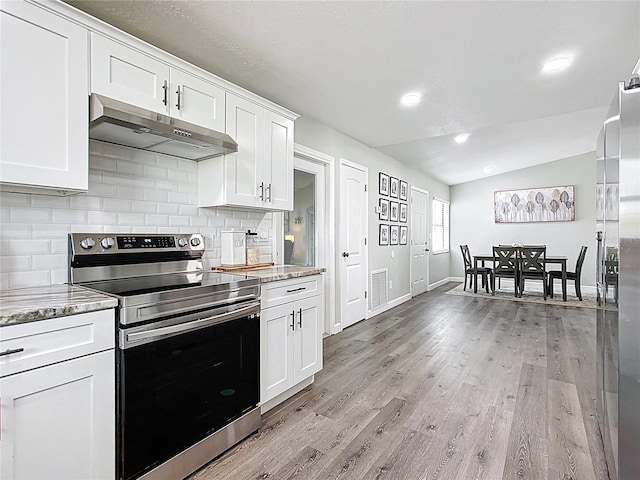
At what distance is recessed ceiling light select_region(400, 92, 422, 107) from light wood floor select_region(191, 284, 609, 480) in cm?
250

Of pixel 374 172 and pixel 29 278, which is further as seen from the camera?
pixel 374 172

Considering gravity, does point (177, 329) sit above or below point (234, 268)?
below

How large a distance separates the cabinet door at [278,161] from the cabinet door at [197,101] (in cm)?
45

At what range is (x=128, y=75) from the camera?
5.86 ft

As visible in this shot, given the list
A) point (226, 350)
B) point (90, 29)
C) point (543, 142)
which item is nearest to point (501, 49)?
point (90, 29)

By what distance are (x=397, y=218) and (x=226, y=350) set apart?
176 inches

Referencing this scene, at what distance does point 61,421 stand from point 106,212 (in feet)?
3.70

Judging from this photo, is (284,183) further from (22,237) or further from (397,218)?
(397,218)

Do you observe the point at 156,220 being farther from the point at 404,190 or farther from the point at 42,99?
the point at 404,190

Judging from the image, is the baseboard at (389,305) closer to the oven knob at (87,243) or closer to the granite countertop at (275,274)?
the granite countertop at (275,274)

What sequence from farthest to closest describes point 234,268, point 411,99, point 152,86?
point 411,99 → point 234,268 → point 152,86

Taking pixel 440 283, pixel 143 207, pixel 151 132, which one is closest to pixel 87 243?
pixel 143 207

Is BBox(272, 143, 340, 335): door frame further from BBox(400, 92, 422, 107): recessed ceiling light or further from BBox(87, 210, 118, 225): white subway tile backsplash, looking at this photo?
BBox(87, 210, 118, 225): white subway tile backsplash

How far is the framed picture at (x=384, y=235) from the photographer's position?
5266 mm
